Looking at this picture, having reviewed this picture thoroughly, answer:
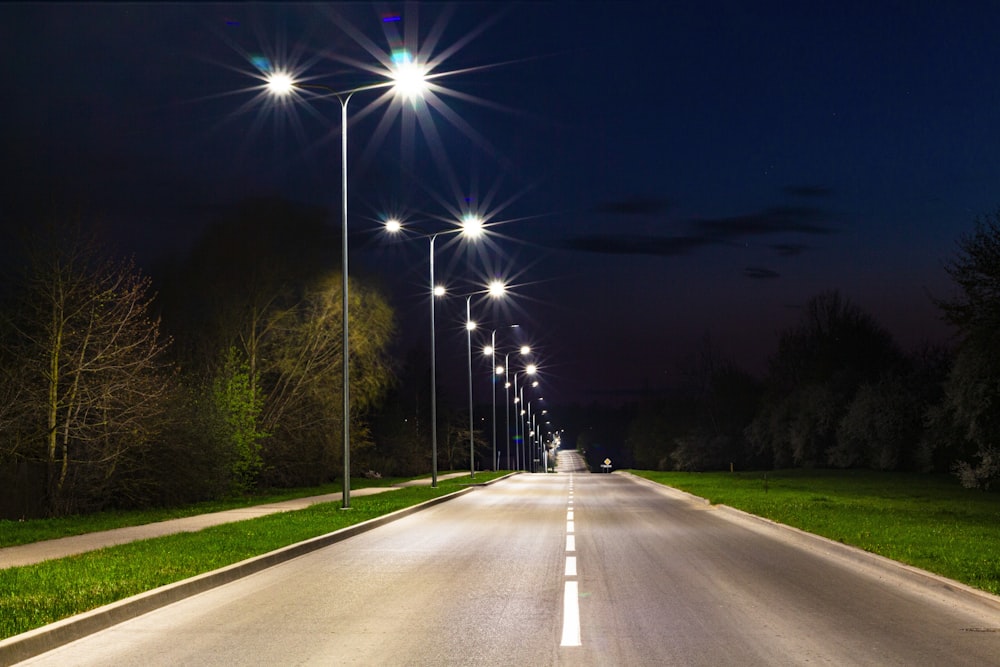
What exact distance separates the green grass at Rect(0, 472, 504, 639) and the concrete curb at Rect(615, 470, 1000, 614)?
8.16 meters

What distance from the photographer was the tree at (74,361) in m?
21.7

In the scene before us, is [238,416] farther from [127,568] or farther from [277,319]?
[127,568]

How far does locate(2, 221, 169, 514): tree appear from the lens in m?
21.7

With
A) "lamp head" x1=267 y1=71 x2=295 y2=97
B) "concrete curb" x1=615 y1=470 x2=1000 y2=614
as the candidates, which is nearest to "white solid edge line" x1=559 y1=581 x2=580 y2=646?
"concrete curb" x1=615 y1=470 x2=1000 y2=614

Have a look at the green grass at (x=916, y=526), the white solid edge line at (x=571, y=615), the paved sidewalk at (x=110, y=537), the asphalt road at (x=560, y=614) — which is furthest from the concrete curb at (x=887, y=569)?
the paved sidewalk at (x=110, y=537)

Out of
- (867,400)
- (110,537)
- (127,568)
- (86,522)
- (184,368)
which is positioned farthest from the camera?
(867,400)

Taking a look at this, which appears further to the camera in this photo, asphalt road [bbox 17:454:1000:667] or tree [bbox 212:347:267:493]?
tree [bbox 212:347:267:493]

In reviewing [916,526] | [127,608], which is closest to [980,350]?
[916,526]

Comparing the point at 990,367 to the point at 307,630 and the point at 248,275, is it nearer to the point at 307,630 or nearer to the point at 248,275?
the point at 248,275

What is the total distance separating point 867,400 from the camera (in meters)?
61.4

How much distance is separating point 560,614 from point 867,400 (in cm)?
5735

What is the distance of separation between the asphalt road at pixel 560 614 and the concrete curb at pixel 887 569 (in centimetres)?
9

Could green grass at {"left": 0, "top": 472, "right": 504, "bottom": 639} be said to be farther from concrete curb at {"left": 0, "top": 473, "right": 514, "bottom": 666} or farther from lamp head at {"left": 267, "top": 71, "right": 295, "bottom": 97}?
lamp head at {"left": 267, "top": 71, "right": 295, "bottom": 97}

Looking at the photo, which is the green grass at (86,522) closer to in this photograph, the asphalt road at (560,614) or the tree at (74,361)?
the tree at (74,361)
